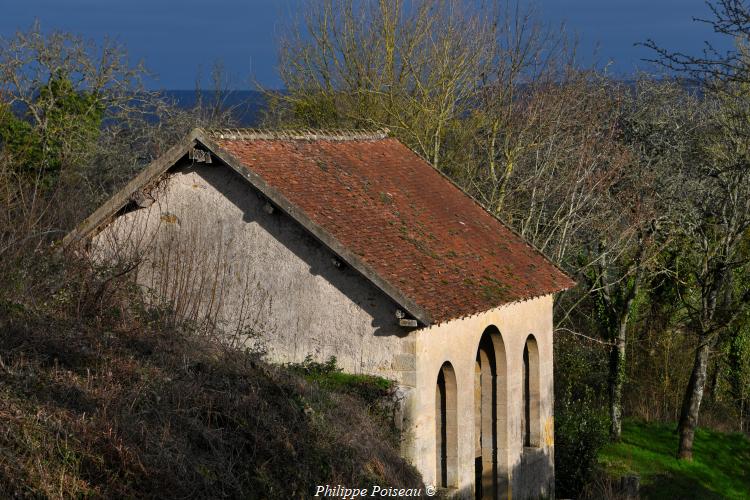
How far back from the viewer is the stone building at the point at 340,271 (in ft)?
44.3

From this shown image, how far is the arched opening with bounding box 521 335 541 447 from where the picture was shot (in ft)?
59.8

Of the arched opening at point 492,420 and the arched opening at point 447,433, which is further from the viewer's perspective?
the arched opening at point 492,420

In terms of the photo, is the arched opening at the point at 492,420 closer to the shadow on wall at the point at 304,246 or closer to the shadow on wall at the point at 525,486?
the shadow on wall at the point at 525,486

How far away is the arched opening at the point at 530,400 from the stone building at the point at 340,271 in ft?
4.27

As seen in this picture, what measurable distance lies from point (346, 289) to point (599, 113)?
14.6 metres

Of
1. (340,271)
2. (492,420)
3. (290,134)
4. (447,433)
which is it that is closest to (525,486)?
(492,420)

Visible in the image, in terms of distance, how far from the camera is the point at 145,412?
9.38 meters

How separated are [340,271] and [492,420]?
4.84 meters

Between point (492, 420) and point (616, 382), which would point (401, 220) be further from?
point (616, 382)

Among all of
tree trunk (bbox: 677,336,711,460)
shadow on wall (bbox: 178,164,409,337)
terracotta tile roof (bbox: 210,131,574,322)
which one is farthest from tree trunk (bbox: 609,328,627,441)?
shadow on wall (bbox: 178,164,409,337)

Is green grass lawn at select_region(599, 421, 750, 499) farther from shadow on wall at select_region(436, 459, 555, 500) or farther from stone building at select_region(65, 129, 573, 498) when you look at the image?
stone building at select_region(65, 129, 573, 498)

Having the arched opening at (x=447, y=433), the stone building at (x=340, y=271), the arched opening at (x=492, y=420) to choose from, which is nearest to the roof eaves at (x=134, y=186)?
the stone building at (x=340, y=271)

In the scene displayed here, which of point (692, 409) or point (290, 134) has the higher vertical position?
point (290, 134)

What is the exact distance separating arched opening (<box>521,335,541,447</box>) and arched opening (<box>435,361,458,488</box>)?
10.9 feet
